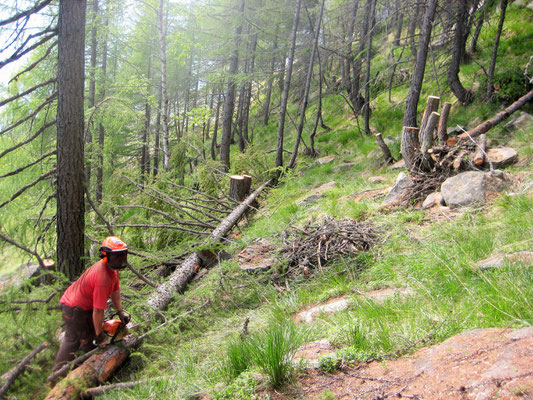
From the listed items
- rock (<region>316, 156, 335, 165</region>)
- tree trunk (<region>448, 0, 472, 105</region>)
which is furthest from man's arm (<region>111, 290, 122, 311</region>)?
tree trunk (<region>448, 0, 472, 105</region>)

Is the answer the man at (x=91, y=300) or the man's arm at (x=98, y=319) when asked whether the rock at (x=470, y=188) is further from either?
the man's arm at (x=98, y=319)

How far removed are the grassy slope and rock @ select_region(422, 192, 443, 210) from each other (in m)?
0.33

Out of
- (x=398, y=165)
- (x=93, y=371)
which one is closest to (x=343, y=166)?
(x=398, y=165)

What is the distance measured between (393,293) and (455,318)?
0.94m

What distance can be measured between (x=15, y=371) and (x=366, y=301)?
3.33 meters

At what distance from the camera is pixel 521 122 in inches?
302

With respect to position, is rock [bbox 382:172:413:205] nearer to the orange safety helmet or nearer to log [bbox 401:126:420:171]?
log [bbox 401:126:420:171]

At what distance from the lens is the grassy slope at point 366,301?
2686 millimetres

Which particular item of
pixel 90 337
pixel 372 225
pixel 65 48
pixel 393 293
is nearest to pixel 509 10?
pixel 372 225

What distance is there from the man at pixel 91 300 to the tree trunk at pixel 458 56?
33.0 feet

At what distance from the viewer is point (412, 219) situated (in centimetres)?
555

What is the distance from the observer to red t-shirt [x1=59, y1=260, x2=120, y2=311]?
3.82 m

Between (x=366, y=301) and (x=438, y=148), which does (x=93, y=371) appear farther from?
(x=438, y=148)

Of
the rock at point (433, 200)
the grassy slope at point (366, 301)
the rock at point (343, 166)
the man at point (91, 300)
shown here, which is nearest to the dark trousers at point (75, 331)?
the man at point (91, 300)
